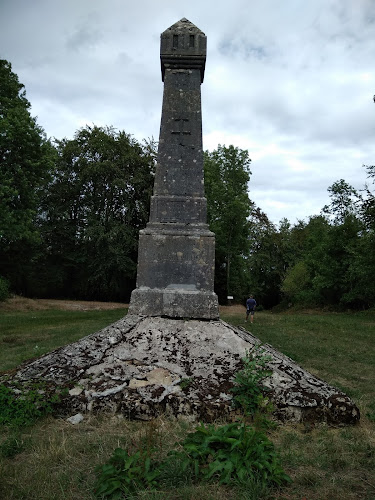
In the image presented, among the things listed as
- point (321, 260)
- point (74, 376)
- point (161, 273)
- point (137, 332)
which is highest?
point (321, 260)

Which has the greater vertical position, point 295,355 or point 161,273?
point 161,273

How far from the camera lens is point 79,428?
3.80 meters

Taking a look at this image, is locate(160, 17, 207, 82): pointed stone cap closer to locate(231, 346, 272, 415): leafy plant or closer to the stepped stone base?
the stepped stone base

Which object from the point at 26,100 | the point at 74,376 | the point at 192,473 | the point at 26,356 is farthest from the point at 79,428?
the point at 26,100

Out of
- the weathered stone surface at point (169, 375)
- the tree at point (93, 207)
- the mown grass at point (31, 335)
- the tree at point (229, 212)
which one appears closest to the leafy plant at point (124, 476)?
the weathered stone surface at point (169, 375)

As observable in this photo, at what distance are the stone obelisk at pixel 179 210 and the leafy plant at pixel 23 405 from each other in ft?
6.22

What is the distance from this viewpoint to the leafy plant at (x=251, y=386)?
407 cm

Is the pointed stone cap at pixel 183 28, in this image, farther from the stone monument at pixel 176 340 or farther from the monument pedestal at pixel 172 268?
the monument pedestal at pixel 172 268

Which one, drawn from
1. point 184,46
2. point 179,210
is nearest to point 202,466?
point 179,210

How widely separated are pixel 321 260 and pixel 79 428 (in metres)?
28.1

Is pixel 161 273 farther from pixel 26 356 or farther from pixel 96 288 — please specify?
pixel 96 288

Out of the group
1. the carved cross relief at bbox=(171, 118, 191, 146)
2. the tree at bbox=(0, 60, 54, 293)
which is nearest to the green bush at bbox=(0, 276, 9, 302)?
the tree at bbox=(0, 60, 54, 293)

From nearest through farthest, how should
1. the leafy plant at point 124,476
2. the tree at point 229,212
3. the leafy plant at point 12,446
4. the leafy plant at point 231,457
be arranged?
the leafy plant at point 124,476, the leafy plant at point 231,457, the leafy plant at point 12,446, the tree at point 229,212

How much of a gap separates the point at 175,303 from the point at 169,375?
52.9 inches
